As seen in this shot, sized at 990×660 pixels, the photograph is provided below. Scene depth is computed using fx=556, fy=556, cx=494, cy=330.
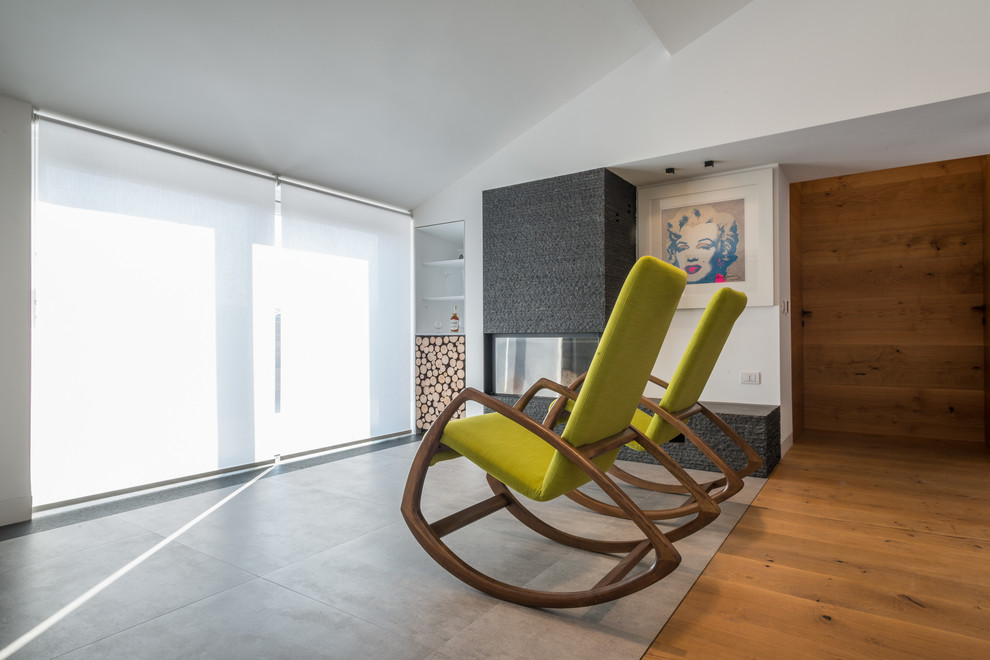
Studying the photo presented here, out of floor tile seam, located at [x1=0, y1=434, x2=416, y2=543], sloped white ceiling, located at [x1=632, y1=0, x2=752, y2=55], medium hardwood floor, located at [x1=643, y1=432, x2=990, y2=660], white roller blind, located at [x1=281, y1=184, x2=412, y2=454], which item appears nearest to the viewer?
medium hardwood floor, located at [x1=643, y1=432, x2=990, y2=660]

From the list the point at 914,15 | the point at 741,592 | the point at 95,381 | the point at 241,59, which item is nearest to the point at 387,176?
the point at 241,59

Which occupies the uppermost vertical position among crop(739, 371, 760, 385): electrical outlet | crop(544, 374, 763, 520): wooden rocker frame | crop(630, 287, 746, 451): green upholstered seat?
crop(630, 287, 746, 451): green upholstered seat

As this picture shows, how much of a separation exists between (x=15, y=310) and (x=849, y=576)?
356 cm

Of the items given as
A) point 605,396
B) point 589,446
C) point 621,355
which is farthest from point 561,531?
point 621,355

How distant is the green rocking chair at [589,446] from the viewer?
155 cm

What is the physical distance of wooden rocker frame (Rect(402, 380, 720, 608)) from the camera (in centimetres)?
154

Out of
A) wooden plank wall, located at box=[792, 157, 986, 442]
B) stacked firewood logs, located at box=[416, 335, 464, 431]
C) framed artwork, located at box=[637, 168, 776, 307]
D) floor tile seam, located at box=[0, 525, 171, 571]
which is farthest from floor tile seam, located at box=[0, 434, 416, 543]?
wooden plank wall, located at box=[792, 157, 986, 442]

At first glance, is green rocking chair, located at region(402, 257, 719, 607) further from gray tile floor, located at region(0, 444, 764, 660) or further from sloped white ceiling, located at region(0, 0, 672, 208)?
sloped white ceiling, located at region(0, 0, 672, 208)

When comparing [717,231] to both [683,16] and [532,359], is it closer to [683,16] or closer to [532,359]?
[683,16]

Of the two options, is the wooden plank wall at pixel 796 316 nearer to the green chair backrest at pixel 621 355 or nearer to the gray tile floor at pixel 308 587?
the gray tile floor at pixel 308 587

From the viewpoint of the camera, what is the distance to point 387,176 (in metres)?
4.29

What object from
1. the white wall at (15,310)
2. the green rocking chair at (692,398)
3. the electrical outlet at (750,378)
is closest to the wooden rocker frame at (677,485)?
the green rocking chair at (692,398)

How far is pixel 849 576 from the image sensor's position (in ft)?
6.07

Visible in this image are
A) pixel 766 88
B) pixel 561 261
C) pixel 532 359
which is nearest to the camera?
pixel 766 88
